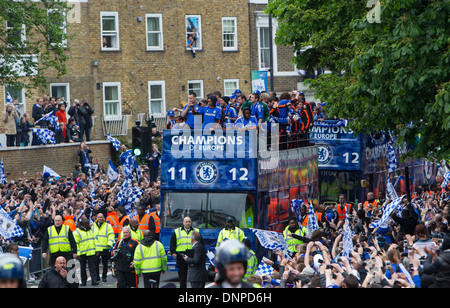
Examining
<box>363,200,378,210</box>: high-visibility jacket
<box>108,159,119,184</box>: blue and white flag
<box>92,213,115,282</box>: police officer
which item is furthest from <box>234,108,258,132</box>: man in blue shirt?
<box>108,159,119,184</box>: blue and white flag

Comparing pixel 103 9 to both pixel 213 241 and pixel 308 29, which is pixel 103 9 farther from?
pixel 213 241

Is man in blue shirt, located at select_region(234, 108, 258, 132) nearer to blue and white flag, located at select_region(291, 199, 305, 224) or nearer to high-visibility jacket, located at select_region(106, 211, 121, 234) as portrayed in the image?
blue and white flag, located at select_region(291, 199, 305, 224)

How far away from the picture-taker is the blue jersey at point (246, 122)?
1966cm

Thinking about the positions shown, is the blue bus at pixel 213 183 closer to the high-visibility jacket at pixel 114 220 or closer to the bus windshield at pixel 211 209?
the bus windshield at pixel 211 209

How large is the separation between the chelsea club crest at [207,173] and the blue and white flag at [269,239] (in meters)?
3.49

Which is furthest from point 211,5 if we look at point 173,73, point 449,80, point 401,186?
point 449,80

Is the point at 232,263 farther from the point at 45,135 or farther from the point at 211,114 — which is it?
the point at 45,135

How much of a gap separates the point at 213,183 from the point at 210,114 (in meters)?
1.78

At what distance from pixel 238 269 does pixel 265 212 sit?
510 inches

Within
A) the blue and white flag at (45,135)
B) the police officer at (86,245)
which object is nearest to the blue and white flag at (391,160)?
the police officer at (86,245)

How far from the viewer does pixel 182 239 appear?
17328mm

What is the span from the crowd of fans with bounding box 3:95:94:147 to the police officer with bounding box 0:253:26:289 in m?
23.3

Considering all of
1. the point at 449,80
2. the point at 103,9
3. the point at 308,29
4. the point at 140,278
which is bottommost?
the point at 140,278

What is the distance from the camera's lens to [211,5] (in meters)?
41.8
